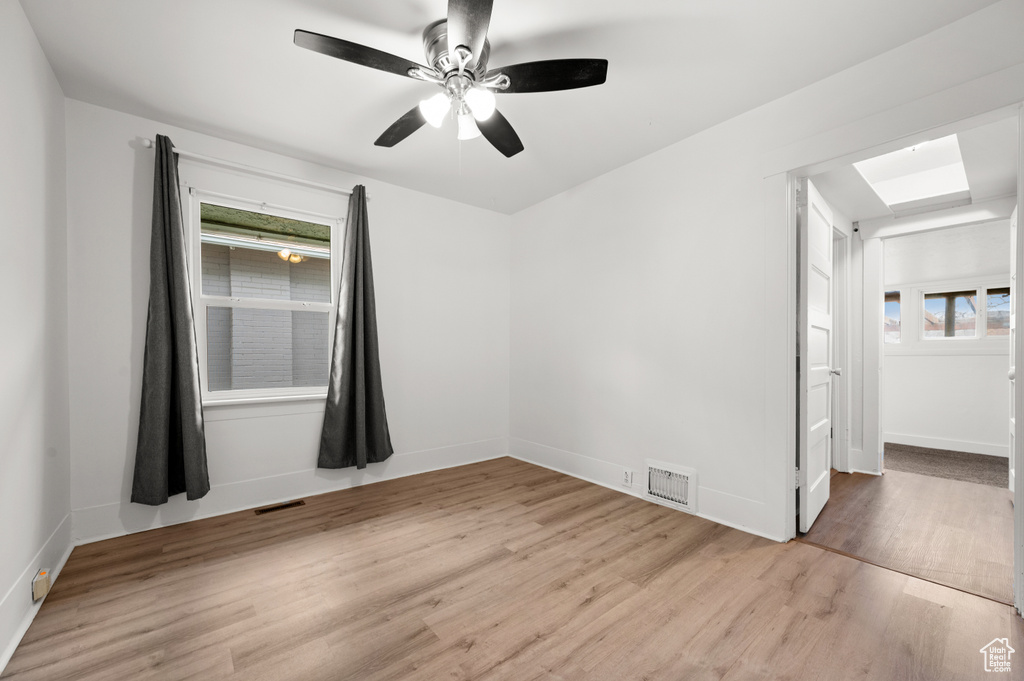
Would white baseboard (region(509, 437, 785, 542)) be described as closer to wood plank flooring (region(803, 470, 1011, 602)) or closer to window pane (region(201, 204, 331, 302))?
wood plank flooring (region(803, 470, 1011, 602))

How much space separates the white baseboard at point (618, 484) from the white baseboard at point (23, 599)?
10.6 ft

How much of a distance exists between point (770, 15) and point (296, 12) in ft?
6.80

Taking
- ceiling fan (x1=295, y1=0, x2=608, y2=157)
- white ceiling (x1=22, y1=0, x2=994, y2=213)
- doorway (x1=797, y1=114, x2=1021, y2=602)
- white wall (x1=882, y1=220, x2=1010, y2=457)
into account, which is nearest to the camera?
ceiling fan (x1=295, y1=0, x2=608, y2=157)

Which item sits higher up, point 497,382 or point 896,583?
point 497,382

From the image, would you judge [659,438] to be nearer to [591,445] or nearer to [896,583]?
[591,445]

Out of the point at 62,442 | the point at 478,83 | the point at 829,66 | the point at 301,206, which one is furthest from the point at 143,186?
the point at 829,66

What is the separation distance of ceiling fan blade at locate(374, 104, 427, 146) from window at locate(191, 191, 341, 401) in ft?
4.48

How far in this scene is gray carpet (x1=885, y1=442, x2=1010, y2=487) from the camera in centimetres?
379

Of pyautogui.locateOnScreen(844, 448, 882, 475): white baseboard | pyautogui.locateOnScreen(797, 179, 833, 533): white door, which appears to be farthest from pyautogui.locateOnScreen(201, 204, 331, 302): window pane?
pyautogui.locateOnScreen(844, 448, 882, 475): white baseboard

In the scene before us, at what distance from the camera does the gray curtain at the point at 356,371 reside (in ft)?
11.0

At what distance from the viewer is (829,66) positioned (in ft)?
7.24

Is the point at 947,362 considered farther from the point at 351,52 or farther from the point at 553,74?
the point at 351,52

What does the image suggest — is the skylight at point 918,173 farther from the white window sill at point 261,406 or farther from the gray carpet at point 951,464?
the white window sill at point 261,406

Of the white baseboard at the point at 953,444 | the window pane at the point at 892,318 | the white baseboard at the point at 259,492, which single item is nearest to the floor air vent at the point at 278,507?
the white baseboard at the point at 259,492
